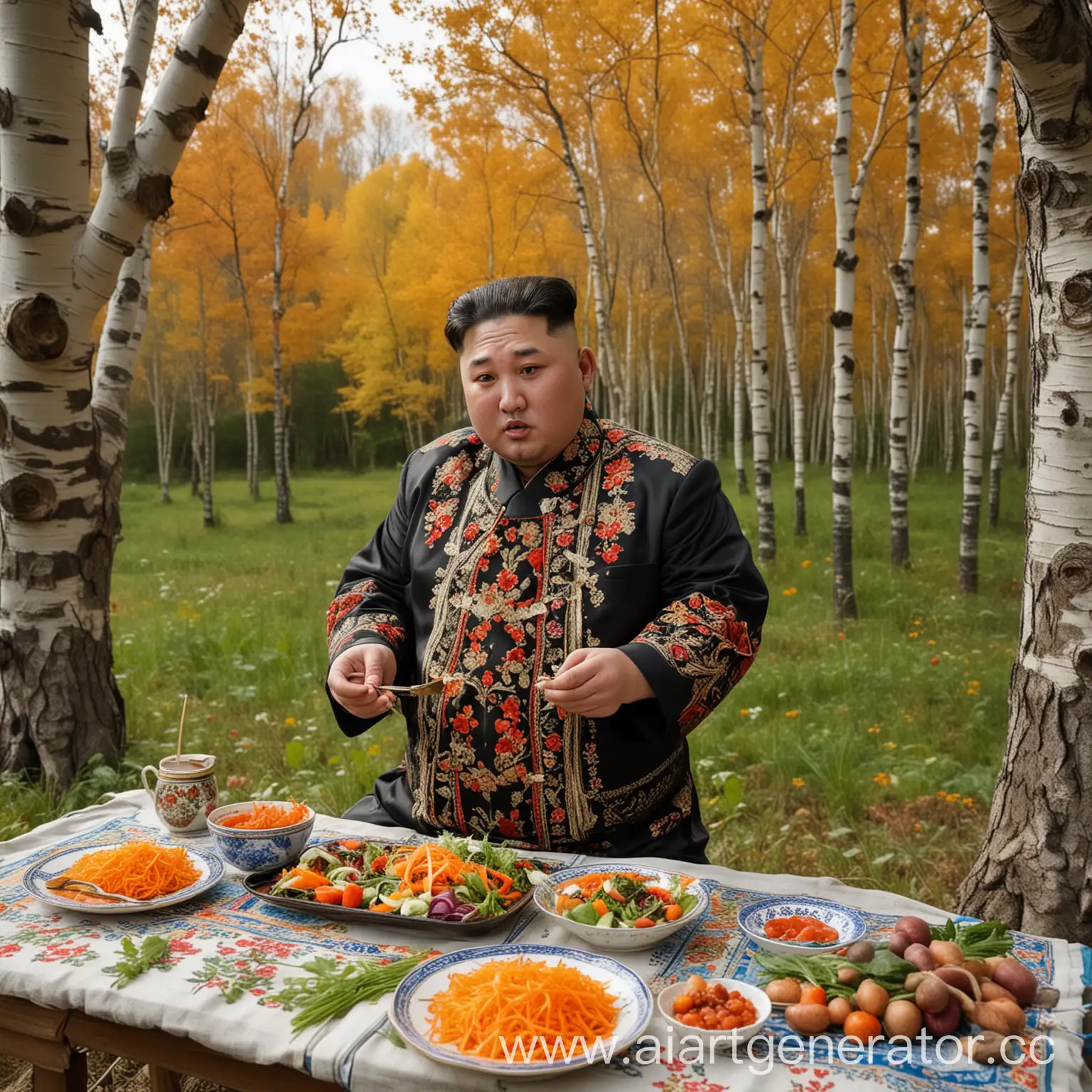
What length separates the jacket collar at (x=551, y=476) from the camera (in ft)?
8.13

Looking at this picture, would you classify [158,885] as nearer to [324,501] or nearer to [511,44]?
[511,44]

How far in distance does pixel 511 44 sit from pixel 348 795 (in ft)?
41.8

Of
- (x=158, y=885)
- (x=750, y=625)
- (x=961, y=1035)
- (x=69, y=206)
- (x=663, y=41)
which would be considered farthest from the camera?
(x=663, y=41)

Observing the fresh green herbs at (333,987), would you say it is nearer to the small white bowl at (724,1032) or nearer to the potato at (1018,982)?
the small white bowl at (724,1032)

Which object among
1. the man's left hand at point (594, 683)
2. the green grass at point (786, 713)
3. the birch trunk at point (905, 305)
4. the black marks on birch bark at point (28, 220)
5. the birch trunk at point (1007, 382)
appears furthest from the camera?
the birch trunk at point (1007, 382)

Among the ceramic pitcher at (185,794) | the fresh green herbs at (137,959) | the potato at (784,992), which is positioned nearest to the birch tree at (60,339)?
the ceramic pitcher at (185,794)

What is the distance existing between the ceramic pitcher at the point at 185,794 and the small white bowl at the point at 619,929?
2.82ft

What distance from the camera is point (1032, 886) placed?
2.55 metres

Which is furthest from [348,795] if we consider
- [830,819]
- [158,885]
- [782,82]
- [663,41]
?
[782,82]

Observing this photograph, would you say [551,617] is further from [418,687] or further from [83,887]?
[83,887]

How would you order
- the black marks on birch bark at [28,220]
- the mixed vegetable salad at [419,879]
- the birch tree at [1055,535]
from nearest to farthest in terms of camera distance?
1. the mixed vegetable salad at [419,879]
2. the birch tree at [1055,535]
3. the black marks on birch bark at [28,220]

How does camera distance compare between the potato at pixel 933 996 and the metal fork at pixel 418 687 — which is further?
the metal fork at pixel 418 687

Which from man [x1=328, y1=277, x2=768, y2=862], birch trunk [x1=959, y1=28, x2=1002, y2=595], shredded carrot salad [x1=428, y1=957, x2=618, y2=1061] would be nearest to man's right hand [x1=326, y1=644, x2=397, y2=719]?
man [x1=328, y1=277, x2=768, y2=862]

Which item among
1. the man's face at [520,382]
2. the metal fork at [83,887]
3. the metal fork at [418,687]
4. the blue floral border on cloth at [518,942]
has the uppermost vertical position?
the man's face at [520,382]
